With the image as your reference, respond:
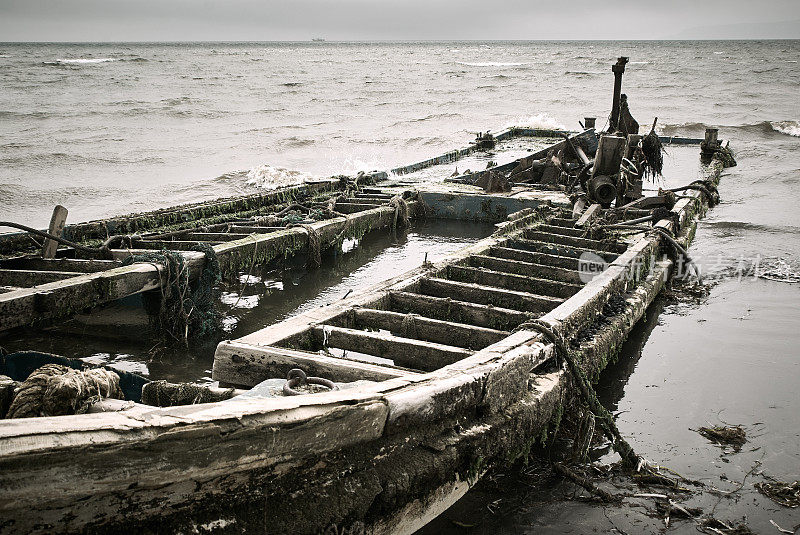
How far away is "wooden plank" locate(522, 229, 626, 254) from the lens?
765 centimetres

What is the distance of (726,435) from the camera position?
4.85 metres

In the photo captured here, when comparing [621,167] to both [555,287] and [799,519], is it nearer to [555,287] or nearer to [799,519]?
[555,287]

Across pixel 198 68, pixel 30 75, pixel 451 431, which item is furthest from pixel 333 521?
pixel 198 68

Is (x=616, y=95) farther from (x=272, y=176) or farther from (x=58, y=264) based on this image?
(x=272, y=176)

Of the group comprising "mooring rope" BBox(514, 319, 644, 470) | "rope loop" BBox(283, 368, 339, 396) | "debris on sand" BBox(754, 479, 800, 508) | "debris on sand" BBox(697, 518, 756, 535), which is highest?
"rope loop" BBox(283, 368, 339, 396)

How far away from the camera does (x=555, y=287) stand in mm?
6191

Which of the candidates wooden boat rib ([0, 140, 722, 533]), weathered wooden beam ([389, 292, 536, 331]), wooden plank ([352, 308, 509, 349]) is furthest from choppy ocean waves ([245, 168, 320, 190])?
wooden plank ([352, 308, 509, 349])

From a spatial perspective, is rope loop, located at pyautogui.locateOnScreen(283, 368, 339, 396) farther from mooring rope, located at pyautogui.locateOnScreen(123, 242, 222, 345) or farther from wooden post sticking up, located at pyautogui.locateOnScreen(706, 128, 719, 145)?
wooden post sticking up, located at pyautogui.locateOnScreen(706, 128, 719, 145)

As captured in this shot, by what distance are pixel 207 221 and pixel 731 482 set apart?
6.91 meters

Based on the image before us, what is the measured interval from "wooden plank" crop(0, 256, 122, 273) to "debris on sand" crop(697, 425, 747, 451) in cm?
536

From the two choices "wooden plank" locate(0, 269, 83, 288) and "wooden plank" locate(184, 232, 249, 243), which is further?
"wooden plank" locate(184, 232, 249, 243)

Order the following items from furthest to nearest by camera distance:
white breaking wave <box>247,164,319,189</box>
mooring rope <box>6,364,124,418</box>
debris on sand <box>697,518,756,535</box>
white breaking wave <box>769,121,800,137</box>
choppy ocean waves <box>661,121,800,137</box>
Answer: choppy ocean waves <box>661,121,800,137</box>
white breaking wave <box>769,121,800,137</box>
white breaking wave <box>247,164,319,189</box>
debris on sand <box>697,518,756,535</box>
mooring rope <box>6,364,124,418</box>

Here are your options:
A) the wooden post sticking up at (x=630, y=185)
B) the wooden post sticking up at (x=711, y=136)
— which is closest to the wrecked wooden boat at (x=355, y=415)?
the wooden post sticking up at (x=630, y=185)

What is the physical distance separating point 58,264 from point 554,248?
5238 mm
